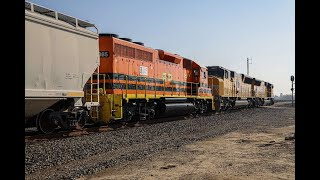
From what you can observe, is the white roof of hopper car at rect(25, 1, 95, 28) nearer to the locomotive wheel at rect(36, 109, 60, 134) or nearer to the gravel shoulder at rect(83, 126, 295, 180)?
the locomotive wheel at rect(36, 109, 60, 134)

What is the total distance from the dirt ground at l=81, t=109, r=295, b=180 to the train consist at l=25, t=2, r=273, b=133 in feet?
15.9

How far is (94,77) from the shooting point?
15.0 meters

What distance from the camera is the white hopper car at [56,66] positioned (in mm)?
10312

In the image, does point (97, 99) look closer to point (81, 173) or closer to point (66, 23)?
point (66, 23)

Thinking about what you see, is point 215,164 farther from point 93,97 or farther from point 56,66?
point 93,97

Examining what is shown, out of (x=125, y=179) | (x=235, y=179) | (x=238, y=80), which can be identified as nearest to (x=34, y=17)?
(x=125, y=179)

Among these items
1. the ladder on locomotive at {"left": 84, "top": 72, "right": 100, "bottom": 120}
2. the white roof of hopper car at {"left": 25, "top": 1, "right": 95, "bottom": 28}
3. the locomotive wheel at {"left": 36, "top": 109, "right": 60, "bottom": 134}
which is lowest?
the locomotive wheel at {"left": 36, "top": 109, "right": 60, "bottom": 134}

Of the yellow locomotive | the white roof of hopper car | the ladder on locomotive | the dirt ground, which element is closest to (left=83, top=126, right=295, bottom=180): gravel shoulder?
the dirt ground

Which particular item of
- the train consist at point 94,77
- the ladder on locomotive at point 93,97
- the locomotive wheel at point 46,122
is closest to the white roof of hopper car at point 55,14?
the train consist at point 94,77

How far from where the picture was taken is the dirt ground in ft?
20.6

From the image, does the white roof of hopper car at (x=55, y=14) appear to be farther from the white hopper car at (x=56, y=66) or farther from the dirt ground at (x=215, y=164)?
the dirt ground at (x=215, y=164)

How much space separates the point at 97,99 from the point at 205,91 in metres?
14.2

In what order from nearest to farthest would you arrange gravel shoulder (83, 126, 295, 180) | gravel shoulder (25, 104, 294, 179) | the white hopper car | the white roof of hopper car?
gravel shoulder (83, 126, 295, 180) < gravel shoulder (25, 104, 294, 179) < the white hopper car < the white roof of hopper car

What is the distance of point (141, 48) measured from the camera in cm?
1814
